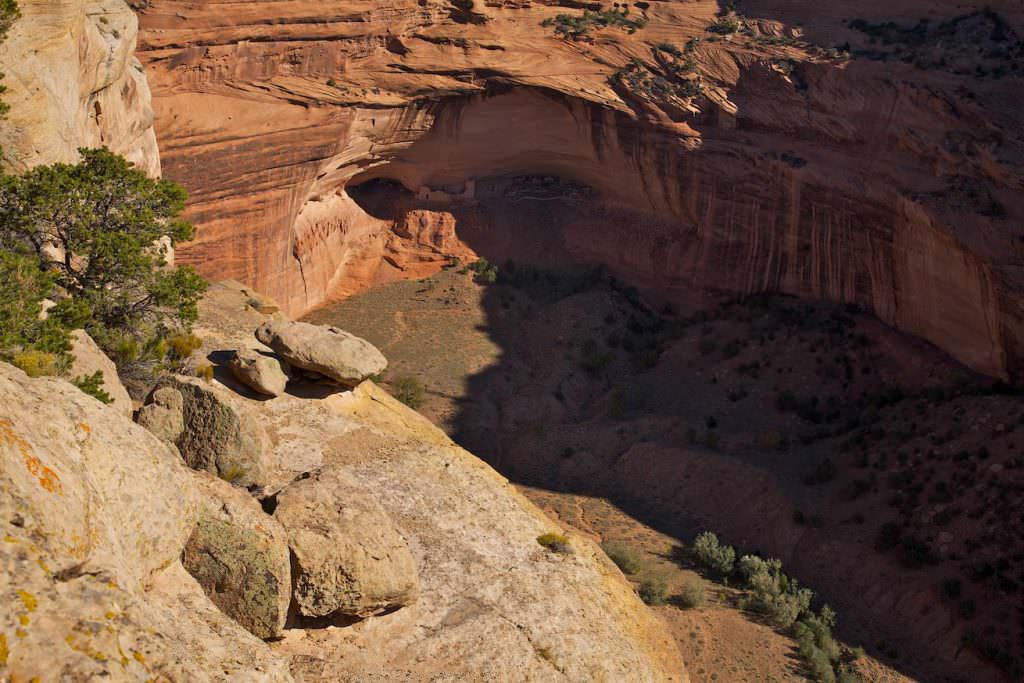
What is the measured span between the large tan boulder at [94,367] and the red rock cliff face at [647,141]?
17.6 m

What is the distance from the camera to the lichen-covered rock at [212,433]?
51.3 feet

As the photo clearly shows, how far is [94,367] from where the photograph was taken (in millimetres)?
15492

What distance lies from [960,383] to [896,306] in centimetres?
390

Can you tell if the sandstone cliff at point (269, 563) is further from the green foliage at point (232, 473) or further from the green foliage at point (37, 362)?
the green foliage at point (37, 362)

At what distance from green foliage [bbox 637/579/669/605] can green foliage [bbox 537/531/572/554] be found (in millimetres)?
7085

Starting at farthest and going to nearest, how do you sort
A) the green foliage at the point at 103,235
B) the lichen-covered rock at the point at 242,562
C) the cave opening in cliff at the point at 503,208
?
the cave opening in cliff at the point at 503,208, the green foliage at the point at 103,235, the lichen-covered rock at the point at 242,562

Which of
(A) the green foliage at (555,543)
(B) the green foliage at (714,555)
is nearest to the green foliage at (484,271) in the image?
(B) the green foliage at (714,555)

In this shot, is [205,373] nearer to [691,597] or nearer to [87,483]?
[87,483]

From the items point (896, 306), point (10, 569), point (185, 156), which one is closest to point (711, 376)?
point (896, 306)

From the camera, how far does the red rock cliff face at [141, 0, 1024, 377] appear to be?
1260 inches

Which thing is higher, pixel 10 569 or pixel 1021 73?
pixel 1021 73

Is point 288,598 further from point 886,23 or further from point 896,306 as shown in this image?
point 886,23

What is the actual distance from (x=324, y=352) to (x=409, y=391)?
13019 millimetres

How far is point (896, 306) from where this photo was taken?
3394cm
